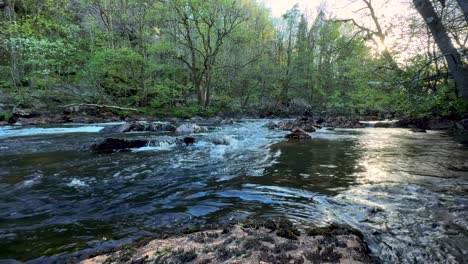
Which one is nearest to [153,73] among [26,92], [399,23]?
[26,92]

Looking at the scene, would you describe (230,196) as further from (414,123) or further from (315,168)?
(414,123)

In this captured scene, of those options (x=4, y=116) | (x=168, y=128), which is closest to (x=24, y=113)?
(x=4, y=116)

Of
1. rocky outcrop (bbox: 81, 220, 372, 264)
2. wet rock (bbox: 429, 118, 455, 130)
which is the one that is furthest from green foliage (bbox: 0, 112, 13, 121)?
wet rock (bbox: 429, 118, 455, 130)

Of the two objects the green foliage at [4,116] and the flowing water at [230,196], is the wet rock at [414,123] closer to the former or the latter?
the flowing water at [230,196]

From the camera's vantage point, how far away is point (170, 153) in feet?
27.3

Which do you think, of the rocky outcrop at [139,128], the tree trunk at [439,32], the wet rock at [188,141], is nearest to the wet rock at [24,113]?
the rocky outcrop at [139,128]

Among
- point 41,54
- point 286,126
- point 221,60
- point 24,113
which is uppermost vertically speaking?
point 221,60

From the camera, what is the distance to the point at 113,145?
8898mm

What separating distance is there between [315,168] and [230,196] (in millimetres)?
2720

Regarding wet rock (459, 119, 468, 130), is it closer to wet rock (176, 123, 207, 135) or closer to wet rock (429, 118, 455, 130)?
wet rock (429, 118, 455, 130)

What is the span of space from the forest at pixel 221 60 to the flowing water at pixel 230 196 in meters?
2.73

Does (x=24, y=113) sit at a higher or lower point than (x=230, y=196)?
higher

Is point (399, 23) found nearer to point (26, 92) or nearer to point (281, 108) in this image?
point (281, 108)

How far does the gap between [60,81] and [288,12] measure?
81.1 ft
